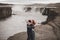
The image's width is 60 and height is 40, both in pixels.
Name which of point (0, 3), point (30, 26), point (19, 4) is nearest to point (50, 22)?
point (30, 26)

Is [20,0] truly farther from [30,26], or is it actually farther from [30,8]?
[30,26]

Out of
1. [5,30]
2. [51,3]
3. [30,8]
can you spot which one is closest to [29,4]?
[30,8]

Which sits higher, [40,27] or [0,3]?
[0,3]

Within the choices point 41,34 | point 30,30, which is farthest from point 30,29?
point 41,34

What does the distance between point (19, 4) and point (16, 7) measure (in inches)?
1.6

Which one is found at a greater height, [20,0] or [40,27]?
[20,0]

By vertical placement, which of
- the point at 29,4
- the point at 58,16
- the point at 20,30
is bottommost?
the point at 20,30

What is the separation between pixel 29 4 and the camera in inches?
49.3

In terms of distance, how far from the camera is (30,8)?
4.08 feet

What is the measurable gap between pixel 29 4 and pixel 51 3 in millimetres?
208

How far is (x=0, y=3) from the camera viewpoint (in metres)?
1.23

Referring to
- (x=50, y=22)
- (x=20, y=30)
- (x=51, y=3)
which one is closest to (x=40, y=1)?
(x=51, y=3)

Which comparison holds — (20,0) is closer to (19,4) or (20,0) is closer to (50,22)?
(19,4)

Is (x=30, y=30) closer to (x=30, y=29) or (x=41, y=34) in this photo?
(x=30, y=29)
